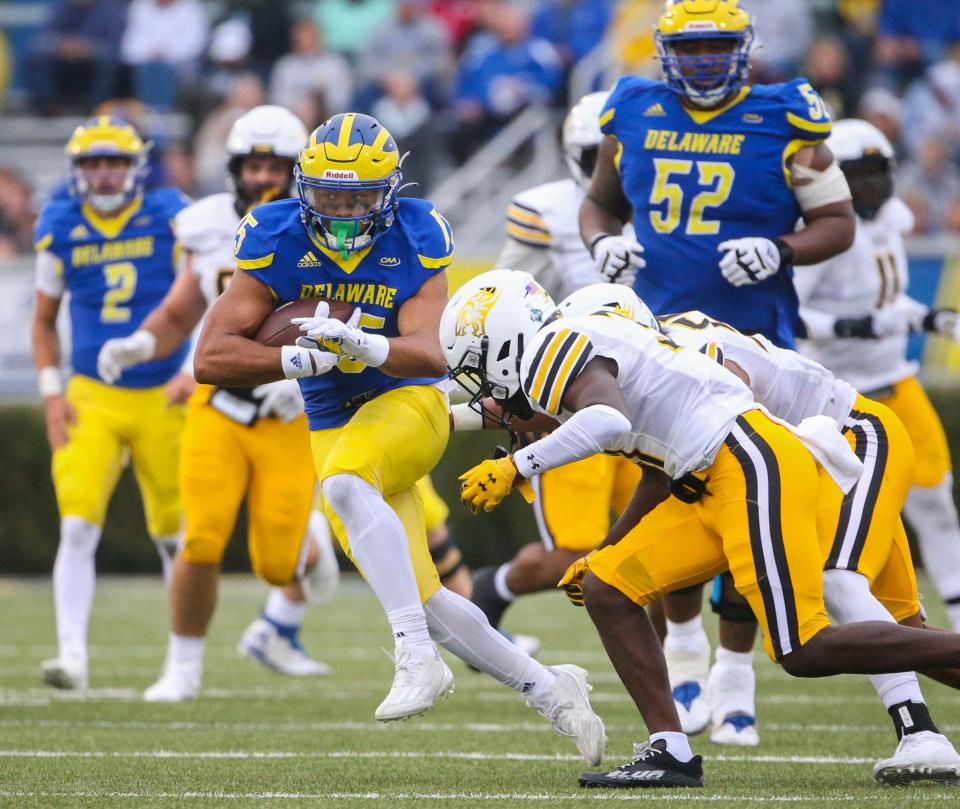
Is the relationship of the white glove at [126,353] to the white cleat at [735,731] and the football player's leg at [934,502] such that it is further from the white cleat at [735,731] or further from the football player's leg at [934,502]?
the football player's leg at [934,502]

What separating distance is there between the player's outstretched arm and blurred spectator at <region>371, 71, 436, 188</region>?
8.47m

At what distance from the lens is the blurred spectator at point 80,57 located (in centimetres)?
1467

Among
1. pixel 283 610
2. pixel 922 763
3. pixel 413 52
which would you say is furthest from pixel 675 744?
pixel 413 52

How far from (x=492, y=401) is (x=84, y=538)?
2.74 meters

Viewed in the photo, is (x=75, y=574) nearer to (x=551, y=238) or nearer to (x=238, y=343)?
(x=551, y=238)

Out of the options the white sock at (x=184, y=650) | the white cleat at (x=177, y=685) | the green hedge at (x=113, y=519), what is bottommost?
the green hedge at (x=113, y=519)

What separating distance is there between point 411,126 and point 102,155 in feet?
20.6

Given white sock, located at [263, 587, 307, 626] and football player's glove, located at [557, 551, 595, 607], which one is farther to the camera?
white sock, located at [263, 587, 307, 626]

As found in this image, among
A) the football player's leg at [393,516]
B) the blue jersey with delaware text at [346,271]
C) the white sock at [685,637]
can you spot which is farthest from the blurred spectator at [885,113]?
the football player's leg at [393,516]

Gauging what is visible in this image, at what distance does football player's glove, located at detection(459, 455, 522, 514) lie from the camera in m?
4.34

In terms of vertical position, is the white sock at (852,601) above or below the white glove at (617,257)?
below

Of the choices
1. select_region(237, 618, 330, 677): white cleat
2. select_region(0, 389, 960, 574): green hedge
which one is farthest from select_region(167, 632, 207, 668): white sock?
select_region(0, 389, 960, 574): green hedge

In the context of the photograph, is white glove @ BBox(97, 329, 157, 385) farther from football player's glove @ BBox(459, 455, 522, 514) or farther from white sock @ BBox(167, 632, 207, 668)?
football player's glove @ BBox(459, 455, 522, 514)

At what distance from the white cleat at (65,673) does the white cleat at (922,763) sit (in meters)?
3.33
